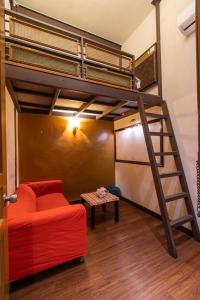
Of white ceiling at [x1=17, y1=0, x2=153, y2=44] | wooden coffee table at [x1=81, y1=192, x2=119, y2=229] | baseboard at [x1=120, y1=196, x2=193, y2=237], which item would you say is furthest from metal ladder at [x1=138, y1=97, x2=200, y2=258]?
white ceiling at [x1=17, y1=0, x2=153, y2=44]

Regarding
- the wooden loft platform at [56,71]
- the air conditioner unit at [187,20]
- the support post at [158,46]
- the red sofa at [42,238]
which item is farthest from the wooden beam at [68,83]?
the red sofa at [42,238]

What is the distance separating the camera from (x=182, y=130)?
2.39m

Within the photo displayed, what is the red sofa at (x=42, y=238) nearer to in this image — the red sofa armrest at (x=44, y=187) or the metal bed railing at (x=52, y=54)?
the red sofa armrest at (x=44, y=187)

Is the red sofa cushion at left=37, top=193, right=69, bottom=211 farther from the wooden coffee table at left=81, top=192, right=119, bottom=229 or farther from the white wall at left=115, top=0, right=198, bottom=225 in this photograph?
the white wall at left=115, top=0, right=198, bottom=225

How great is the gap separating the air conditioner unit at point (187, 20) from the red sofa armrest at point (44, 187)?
329 centimetres

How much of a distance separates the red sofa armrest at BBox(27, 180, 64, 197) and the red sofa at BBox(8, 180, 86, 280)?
1.10 metres

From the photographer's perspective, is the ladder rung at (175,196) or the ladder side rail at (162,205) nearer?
the ladder side rail at (162,205)

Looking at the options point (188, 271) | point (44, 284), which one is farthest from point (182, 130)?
point (44, 284)

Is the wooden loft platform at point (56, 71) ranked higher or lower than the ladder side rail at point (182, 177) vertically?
higher

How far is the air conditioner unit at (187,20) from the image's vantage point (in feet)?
6.74

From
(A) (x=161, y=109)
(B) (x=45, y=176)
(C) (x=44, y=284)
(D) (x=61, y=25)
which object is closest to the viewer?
(C) (x=44, y=284)

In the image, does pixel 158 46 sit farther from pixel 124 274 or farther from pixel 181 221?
pixel 124 274

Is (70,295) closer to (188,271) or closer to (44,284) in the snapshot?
(44,284)

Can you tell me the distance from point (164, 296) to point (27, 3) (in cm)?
472
